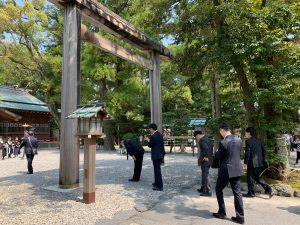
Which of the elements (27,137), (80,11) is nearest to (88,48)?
(27,137)

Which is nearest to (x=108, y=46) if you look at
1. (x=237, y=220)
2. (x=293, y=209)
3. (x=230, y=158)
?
(x=230, y=158)

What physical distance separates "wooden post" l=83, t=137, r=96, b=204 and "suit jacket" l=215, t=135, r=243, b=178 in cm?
263

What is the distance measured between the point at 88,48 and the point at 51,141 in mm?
13847

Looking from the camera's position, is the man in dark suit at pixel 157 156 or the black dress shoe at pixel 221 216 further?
the man in dark suit at pixel 157 156

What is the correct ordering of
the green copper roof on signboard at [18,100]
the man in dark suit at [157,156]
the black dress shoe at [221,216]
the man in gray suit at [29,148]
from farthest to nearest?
the green copper roof on signboard at [18,100] → the man in gray suit at [29,148] → the man in dark suit at [157,156] → the black dress shoe at [221,216]

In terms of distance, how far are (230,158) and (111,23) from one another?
5930 millimetres

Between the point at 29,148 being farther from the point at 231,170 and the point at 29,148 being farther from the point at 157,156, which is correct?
the point at 231,170

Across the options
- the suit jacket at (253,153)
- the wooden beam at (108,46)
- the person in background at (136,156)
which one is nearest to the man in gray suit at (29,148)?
the person in background at (136,156)

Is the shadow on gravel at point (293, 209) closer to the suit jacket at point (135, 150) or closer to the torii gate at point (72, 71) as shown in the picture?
the suit jacket at point (135, 150)

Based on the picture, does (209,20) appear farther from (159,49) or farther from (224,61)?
(159,49)

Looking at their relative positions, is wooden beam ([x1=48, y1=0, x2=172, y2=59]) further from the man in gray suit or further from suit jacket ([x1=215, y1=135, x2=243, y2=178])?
suit jacket ([x1=215, y1=135, x2=243, y2=178])

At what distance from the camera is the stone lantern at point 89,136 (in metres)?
5.88

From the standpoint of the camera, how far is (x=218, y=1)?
848cm

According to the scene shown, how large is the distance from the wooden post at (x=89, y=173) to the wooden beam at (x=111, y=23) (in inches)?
155
